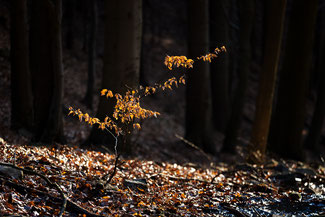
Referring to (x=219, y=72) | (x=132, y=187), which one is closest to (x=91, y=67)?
(x=219, y=72)

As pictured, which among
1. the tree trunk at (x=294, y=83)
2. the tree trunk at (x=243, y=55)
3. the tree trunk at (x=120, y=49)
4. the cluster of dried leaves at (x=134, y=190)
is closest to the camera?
the cluster of dried leaves at (x=134, y=190)

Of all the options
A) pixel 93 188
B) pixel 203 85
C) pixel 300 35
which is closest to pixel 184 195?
pixel 93 188

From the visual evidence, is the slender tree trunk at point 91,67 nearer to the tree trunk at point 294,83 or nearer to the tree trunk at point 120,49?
the tree trunk at point 120,49

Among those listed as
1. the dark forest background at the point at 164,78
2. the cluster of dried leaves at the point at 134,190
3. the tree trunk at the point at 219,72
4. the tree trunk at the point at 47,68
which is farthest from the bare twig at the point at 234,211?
the tree trunk at the point at 219,72

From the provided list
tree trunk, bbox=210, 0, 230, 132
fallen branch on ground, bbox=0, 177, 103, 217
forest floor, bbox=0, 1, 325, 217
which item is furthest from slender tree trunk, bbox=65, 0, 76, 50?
fallen branch on ground, bbox=0, 177, 103, 217

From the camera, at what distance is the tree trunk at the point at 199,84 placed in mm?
12102

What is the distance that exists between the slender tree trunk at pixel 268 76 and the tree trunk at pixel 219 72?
20.5 ft

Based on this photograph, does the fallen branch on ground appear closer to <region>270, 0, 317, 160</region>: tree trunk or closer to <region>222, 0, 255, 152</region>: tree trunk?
<region>222, 0, 255, 152</region>: tree trunk

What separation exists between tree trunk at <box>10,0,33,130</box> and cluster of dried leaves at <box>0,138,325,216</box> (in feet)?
7.37

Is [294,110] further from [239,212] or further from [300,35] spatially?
[239,212]

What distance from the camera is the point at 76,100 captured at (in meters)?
14.1

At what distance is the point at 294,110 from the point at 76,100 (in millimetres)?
7433

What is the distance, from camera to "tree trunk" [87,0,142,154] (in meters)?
9.02

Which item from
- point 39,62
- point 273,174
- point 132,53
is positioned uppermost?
point 132,53
